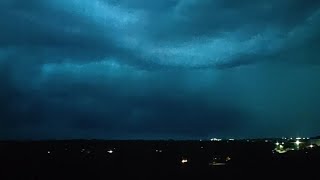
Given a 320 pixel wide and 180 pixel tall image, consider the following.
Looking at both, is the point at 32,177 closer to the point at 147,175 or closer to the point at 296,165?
the point at 147,175

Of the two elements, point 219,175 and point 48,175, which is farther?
point 48,175

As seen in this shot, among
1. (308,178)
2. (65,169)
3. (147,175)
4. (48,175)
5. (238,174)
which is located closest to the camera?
(308,178)

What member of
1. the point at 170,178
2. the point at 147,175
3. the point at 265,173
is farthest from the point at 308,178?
the point at 147,175

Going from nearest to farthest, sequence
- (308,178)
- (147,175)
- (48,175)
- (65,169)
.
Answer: (308,178) → (147,175) → (48,175) → (65,169)

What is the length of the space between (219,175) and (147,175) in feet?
40.3

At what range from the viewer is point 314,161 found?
87.9 m

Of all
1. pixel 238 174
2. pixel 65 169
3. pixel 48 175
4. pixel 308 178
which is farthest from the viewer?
pixel 65 169

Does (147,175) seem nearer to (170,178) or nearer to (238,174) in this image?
(170,178)

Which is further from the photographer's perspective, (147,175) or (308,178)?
(147,175)

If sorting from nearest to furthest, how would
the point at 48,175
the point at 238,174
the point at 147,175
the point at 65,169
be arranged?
the point at 238,174
the point at 147,175
the point at 48,175
the point at 65,169

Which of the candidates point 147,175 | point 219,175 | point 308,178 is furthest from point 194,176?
point 308,178

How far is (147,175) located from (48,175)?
18.2 meters

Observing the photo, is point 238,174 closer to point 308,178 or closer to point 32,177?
point 308,178

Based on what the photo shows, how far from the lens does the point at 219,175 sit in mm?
73500
